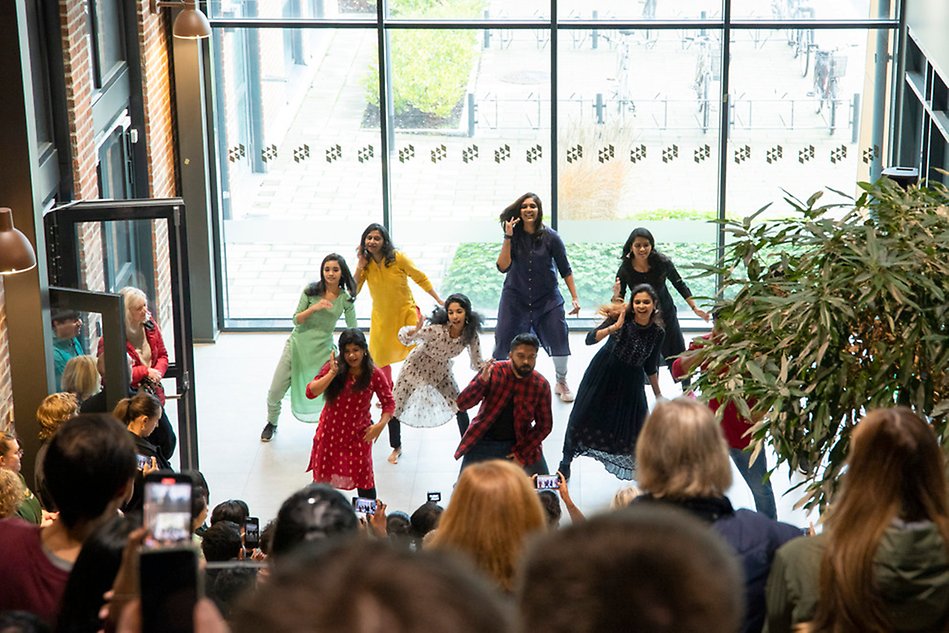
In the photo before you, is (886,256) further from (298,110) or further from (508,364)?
(298,110)

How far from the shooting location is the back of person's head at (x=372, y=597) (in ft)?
3.97

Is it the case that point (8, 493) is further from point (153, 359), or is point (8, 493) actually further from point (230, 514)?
point (153, 359)

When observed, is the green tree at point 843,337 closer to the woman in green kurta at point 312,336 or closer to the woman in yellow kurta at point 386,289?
the woman in green kurta at point 312,336

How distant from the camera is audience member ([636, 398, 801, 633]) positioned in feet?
9.85

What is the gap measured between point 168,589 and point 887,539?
56.7 inches

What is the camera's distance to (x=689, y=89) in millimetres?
10234

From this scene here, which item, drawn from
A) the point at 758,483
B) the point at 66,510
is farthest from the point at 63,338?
the point at 66,510

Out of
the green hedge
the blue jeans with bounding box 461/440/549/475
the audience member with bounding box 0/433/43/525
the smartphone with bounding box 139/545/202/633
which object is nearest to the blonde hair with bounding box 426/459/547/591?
the smartphone with bounding box 139/545/202/633

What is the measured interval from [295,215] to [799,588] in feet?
26.2

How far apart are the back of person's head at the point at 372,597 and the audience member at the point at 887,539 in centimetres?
162

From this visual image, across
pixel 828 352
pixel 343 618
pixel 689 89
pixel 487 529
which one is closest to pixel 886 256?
pixel 828 352

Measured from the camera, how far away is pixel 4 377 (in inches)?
261

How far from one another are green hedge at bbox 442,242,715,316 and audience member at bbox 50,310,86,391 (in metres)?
4.01

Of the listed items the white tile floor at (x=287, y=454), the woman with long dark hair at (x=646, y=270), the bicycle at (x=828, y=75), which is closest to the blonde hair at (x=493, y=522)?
the white tile floor at (x=287, y=454)
